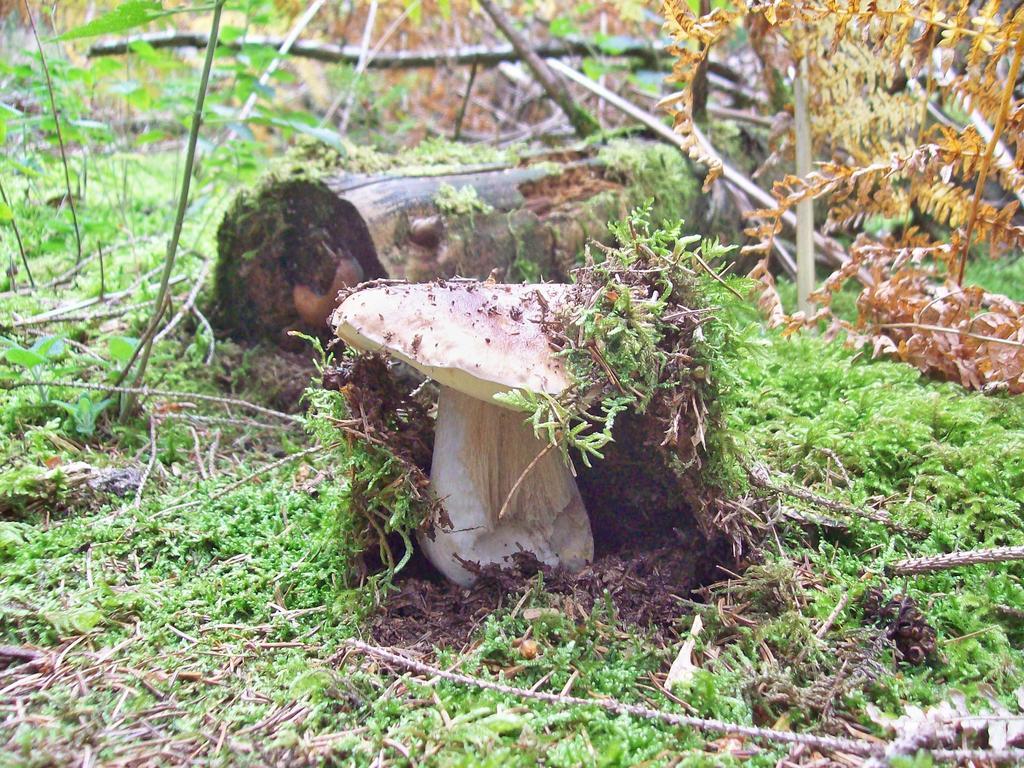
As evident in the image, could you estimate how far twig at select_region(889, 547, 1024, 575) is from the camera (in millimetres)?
1990

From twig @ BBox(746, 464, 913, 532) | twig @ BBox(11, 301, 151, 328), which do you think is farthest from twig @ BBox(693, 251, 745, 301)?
twig @ BBox(11, 301, 151, 328)

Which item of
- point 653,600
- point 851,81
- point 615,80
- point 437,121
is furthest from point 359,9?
point 653,600

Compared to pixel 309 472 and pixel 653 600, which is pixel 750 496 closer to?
pixel 653 600

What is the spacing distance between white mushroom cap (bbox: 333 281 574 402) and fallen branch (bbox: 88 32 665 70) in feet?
13.4

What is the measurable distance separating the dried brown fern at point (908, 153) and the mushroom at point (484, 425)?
137cm

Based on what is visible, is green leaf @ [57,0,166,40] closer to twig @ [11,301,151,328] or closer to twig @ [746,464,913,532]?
twig @ [11,301,151,328]

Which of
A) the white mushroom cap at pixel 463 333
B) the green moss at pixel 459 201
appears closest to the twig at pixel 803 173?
the green moss at pixel 459 201

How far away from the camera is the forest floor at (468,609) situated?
157 centimetres

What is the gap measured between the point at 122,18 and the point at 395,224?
4.73 ft

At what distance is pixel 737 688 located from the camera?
1681 mm

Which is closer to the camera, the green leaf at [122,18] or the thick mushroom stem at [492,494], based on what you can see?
the thick mushroom stem at [492,494]

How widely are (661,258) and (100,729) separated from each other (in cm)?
177

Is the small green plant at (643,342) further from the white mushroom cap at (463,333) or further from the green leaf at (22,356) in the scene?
the green leaf at (22,356)

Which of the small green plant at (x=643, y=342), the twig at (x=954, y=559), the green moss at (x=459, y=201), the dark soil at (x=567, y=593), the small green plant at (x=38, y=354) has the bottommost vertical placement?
the dark soil at (x=567, y=593)
